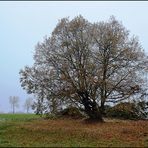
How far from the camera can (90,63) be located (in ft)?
136

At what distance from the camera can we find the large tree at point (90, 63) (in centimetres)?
4100

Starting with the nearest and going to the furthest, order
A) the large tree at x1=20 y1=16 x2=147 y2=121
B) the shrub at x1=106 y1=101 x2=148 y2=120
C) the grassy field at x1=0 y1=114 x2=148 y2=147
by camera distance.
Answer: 1. the grassy field at x1=0 y1=114 x2=148 y2=147
2. the large tree at x1=20 y1=16 x2=147 y2=121
3. the shrub at x1=106 y1=101 x2=148 y2=120

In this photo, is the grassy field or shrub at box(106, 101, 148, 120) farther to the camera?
shrub at box(106, 101, 148, 120)

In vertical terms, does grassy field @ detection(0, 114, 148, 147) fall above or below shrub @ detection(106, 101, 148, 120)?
below

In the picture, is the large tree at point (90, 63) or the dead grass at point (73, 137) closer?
the dead grass at point (73, 137)

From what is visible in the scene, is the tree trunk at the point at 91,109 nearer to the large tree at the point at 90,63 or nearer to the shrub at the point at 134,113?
the large tree at the point at 90,63

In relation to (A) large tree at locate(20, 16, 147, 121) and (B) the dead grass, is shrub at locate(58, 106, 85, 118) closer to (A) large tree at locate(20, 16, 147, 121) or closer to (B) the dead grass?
(A) large tree at locate(20, 16, 147, 121)

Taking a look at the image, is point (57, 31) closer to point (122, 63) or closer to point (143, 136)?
point (122, 63)

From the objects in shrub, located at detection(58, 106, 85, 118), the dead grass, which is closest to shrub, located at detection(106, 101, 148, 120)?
shrub, located at detection(58, 106, 85, 118)

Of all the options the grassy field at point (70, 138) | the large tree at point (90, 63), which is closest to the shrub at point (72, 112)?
the large tree at point (90, 63)

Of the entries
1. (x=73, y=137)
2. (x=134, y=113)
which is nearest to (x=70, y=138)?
(x=73, y=137)

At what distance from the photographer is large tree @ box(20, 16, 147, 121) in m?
41.0

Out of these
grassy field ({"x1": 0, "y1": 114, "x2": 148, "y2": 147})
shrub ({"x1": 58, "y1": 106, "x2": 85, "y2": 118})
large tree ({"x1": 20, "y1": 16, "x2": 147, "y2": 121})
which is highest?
large tree ({"x1": 20, "y1": 16, "x2": 147, "y2": 121})

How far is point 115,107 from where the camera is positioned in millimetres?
42250
